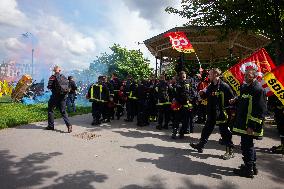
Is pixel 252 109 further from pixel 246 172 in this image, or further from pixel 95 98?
pixel 95 98

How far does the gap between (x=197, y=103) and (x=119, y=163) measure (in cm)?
610

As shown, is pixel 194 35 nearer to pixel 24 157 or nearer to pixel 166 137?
pixel 166 137

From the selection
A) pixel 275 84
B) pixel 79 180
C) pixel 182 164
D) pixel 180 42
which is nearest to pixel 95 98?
pixel 180 42

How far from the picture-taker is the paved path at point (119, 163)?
546 cm

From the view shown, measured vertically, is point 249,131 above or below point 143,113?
below

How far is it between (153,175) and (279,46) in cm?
1084

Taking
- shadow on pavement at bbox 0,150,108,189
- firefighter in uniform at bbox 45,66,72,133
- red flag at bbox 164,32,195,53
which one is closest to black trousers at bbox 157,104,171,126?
red flag at bbox 164,32,195,53

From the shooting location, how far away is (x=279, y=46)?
45.7 feet

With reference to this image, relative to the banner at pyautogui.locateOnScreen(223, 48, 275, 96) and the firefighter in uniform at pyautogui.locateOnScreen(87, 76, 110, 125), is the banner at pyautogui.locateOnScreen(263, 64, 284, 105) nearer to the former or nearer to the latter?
the banner at pyautogui.locateOnScreen(223, 48, 275, 96)

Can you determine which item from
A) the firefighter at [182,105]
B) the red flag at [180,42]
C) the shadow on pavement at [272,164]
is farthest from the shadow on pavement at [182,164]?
the red flag at [180,42]

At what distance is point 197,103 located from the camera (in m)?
11.9

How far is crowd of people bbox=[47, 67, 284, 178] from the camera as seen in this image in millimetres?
6031

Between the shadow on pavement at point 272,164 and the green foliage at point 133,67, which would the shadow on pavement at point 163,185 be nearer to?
the shadow on pavement at point 272,164

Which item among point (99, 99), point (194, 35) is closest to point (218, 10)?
point (194, 35)
